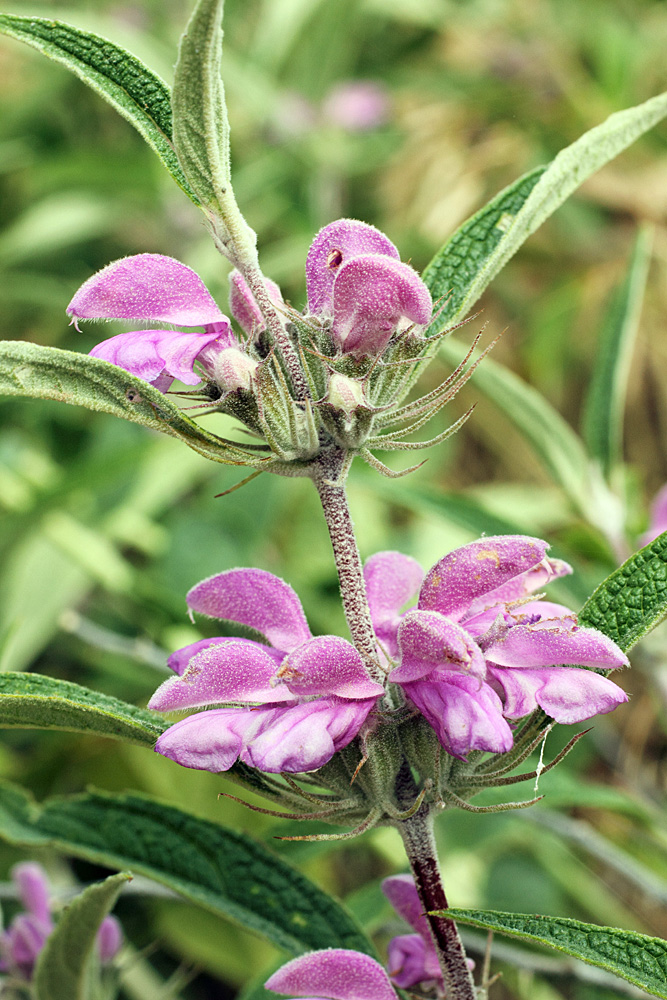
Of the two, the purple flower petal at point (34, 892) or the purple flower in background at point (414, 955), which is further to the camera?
the purple flower petal at point (34, 892)

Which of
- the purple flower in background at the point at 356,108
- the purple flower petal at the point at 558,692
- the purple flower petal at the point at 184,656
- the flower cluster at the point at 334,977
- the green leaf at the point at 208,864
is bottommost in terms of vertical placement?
the flower cluster at the point at 334,977

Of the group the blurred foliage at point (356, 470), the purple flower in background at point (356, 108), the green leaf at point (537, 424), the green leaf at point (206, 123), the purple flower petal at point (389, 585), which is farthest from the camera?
the purple flower in background at point (356, 108)

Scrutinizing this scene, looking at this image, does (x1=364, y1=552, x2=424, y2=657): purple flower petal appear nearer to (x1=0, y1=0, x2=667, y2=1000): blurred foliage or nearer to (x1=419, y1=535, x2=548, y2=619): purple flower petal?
(x1=419, y1=535, x2=548, y2=619): purple flower petal

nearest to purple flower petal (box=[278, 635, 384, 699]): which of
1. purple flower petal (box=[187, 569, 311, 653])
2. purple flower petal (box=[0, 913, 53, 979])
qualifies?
purple flower petal (box=[187, 569, 311, 653])

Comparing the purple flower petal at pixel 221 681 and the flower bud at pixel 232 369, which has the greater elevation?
the flower bud at pixel 232 369

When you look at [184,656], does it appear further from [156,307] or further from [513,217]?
[513,217]

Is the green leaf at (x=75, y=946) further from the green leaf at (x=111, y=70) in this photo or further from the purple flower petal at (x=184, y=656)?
the green leaf at (x=111, y=70)

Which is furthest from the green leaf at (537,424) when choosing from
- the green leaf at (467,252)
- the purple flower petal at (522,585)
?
the purple flower petal at (522,585)

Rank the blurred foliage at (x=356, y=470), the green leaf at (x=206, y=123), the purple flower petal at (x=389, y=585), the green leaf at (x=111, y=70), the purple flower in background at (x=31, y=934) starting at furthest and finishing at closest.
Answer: the blurred foliage at (x=356, y=470), the purple flower in background at (x=31, y=934), the purple flower petal at (x=389, y=585), the green leaf at (x=111, y=70), the green leaf at (x=206, y=123)
